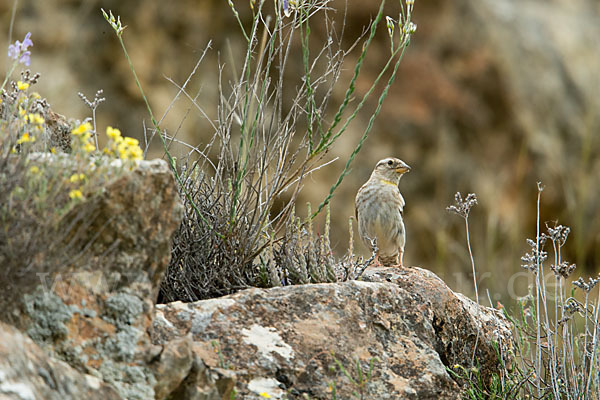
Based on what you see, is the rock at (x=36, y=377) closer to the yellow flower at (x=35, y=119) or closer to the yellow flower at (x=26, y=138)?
the yellow flower at (x=26, y=138)

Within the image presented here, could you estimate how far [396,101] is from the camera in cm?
962

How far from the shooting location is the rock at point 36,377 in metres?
2.11

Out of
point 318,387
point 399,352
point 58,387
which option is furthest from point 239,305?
point 58,387

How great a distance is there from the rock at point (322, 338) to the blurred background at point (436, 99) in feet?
15.7

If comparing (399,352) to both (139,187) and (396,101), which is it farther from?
(396,101)

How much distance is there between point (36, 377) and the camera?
2.20 meters

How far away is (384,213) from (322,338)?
2430 millimetres

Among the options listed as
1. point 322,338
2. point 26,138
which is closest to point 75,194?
point 26,138

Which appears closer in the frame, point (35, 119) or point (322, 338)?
point (35, 119)

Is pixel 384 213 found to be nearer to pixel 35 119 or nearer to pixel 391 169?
pixel 391 169

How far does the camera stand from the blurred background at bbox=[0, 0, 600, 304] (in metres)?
8.62

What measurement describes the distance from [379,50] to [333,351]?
7.18 meters

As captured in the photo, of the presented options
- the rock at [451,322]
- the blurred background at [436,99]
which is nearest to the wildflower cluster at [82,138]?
the rock at [451,322]

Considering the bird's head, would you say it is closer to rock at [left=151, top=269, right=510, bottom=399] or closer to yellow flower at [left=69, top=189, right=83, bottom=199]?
rock at [left=151, top=269, right=510, bottom=399]
